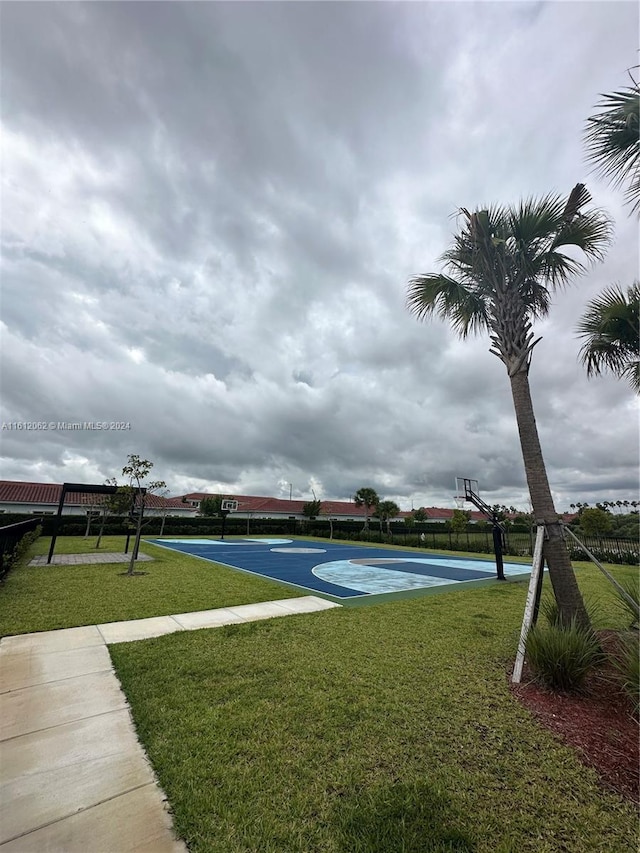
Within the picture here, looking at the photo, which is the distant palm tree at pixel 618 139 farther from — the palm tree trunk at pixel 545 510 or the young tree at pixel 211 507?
the young tree at pixel 211 507

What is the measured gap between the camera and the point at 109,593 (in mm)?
7953

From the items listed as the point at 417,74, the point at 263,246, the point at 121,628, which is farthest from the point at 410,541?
the point at 417,74

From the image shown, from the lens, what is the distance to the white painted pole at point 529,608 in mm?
4041

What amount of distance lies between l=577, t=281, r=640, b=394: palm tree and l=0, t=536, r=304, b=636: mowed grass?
809 centimetres

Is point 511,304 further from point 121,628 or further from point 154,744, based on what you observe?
point 121,628

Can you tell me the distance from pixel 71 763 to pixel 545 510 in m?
5.29

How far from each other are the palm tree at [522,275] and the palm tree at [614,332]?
5.54 ft

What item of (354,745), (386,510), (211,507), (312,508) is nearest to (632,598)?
(354,745)

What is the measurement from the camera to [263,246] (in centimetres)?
1255

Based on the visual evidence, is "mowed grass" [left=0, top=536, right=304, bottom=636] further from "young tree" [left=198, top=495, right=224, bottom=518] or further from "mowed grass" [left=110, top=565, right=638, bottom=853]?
"young tree" [left=198, top=495, right=224, bottom=518]

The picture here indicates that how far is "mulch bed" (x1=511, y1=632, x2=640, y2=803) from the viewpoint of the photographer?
2.64m

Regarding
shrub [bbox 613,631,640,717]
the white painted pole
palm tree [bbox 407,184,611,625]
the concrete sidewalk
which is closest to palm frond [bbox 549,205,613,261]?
palm tree [bbox 407,184,611,625]

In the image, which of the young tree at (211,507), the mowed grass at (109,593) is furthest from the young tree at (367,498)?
the mowed grass at (109,593)

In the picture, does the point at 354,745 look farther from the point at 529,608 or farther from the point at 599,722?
the point at 529,608
